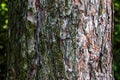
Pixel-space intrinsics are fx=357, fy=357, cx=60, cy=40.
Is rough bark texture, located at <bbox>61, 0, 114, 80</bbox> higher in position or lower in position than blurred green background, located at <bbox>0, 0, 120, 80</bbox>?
higher

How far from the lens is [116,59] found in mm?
4621

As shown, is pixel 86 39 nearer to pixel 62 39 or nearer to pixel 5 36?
pixel 62 39

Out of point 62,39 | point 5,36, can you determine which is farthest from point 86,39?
point 5,36

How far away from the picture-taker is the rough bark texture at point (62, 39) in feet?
6.79

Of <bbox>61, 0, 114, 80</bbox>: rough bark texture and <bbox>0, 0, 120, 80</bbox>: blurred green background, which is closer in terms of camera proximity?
<bbox>61, 0, 114, 80</bbox>: rough bark texture

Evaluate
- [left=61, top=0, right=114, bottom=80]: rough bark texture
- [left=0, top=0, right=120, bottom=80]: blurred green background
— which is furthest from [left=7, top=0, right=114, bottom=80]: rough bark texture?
[left=0, top=0, right=120, bottom=80]: blurred green background

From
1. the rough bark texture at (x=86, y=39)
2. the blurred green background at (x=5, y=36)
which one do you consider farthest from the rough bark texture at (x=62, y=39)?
the blurred green background at (x=5, y=36)

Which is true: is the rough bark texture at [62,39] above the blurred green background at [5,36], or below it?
above

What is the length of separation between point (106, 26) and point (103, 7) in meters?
0.12

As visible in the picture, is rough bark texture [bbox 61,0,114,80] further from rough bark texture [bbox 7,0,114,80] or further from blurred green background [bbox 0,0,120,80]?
blurred green background [bbox 0,0,120,80]

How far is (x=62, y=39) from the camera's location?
6.79 feet

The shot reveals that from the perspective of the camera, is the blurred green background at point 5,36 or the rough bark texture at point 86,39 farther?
the blurred green background at point 5,36

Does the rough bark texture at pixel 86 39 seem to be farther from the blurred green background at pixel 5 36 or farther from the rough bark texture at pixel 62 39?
the blurred green background at pixel 5 36

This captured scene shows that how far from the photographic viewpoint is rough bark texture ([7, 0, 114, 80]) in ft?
6.79
